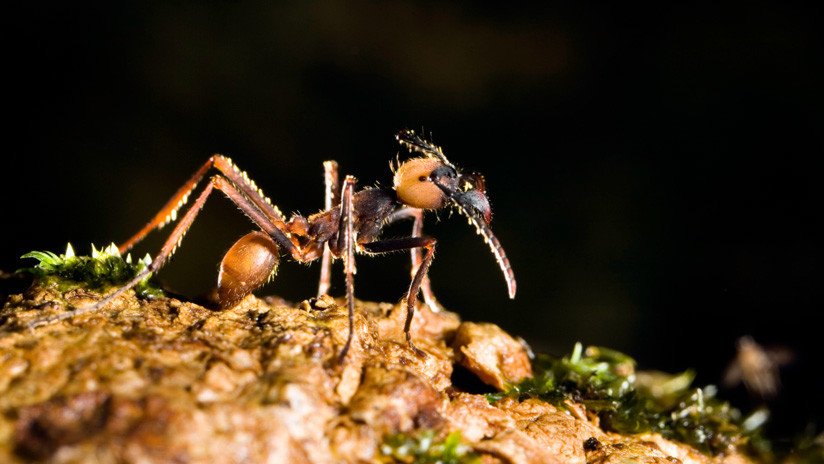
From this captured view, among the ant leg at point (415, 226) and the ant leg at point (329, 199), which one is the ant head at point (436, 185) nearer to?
the ant leg at point (415, 226)

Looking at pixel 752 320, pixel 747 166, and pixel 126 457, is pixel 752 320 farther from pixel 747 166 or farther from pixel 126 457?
pixel 126 457

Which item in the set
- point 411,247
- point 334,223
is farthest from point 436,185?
point 334,223

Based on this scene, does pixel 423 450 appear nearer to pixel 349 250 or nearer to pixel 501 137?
pixel 349 250

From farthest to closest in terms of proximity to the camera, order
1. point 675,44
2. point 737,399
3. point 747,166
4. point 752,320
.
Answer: point 675,44 → point 747,166 → point 752,320 → point 737,399

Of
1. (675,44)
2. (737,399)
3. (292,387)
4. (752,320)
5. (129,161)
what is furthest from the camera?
(129,161)

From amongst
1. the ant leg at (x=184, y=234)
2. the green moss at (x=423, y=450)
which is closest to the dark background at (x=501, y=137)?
the ant leg at (x=184, y=234)

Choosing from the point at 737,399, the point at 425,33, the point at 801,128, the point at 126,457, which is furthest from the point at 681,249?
the point at 126,457

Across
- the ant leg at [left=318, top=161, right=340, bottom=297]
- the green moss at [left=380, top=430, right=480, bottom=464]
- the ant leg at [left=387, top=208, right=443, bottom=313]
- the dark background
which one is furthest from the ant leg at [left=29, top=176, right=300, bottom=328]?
the dark background

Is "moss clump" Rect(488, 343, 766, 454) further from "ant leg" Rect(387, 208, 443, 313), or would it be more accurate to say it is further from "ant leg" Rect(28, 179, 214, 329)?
"ant leg" Rect(28, 179, 214, 329)

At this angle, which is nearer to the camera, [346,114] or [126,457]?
[126,457]
